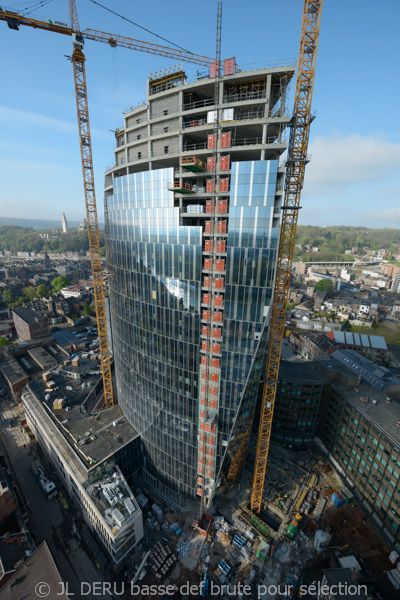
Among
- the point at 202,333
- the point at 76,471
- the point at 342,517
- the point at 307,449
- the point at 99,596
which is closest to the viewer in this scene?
the point at 99,596

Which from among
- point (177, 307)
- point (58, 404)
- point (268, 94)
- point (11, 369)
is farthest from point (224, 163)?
point (11, 369)

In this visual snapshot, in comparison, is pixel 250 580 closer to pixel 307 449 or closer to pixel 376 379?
pixel 307 449

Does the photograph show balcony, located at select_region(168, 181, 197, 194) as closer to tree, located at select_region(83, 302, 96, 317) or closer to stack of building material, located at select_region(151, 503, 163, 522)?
stack of building material, located at select_region(151, 503, 163, 522)

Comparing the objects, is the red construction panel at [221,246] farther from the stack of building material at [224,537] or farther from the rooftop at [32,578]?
the stack of building material at [224,537]

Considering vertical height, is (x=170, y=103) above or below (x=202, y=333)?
above

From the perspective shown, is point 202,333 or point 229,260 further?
point 202,333

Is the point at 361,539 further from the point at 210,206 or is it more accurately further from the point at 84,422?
the point at 210,206

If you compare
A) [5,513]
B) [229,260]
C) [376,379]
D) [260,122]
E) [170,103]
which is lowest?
[5,513]

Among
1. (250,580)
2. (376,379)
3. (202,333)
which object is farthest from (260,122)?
(376,379)
